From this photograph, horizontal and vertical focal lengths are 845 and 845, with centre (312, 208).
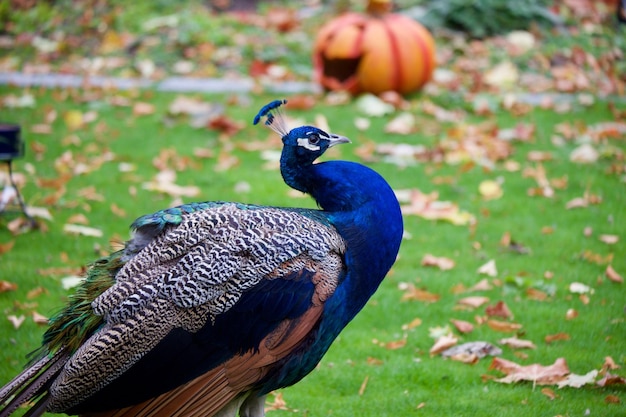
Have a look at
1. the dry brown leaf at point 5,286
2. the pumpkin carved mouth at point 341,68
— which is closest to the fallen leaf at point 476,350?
the dry brown leaf at point 5,286

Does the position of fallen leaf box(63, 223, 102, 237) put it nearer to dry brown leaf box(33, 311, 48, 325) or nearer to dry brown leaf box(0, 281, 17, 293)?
dry brown leaf box(0, 281, 17, 293)

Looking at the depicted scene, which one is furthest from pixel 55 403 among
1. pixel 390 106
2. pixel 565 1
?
pixel 565 1

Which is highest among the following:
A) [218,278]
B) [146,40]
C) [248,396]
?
[218,278]

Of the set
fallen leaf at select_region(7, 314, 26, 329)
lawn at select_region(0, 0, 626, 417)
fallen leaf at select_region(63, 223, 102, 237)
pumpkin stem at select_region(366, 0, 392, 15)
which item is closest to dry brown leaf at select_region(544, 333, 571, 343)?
lawn at select_region(0, 0, 626, 417)

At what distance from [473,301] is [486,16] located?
6.31 metres

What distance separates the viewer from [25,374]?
3125 millimetres

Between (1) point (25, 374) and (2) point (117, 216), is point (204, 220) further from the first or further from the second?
(2) point (117, 216)

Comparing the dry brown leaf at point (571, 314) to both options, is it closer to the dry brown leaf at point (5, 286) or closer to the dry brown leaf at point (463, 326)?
the dry brown leaf at point (463, 326)

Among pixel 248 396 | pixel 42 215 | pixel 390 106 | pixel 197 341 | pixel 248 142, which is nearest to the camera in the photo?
pixel 197 341

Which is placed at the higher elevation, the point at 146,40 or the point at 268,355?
the point at 268,355

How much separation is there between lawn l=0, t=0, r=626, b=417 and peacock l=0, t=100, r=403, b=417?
0.89 m

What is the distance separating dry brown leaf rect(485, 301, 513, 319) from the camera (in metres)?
4.69

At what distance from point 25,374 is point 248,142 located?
4517 mm

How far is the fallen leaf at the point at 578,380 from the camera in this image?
12.7 feet
